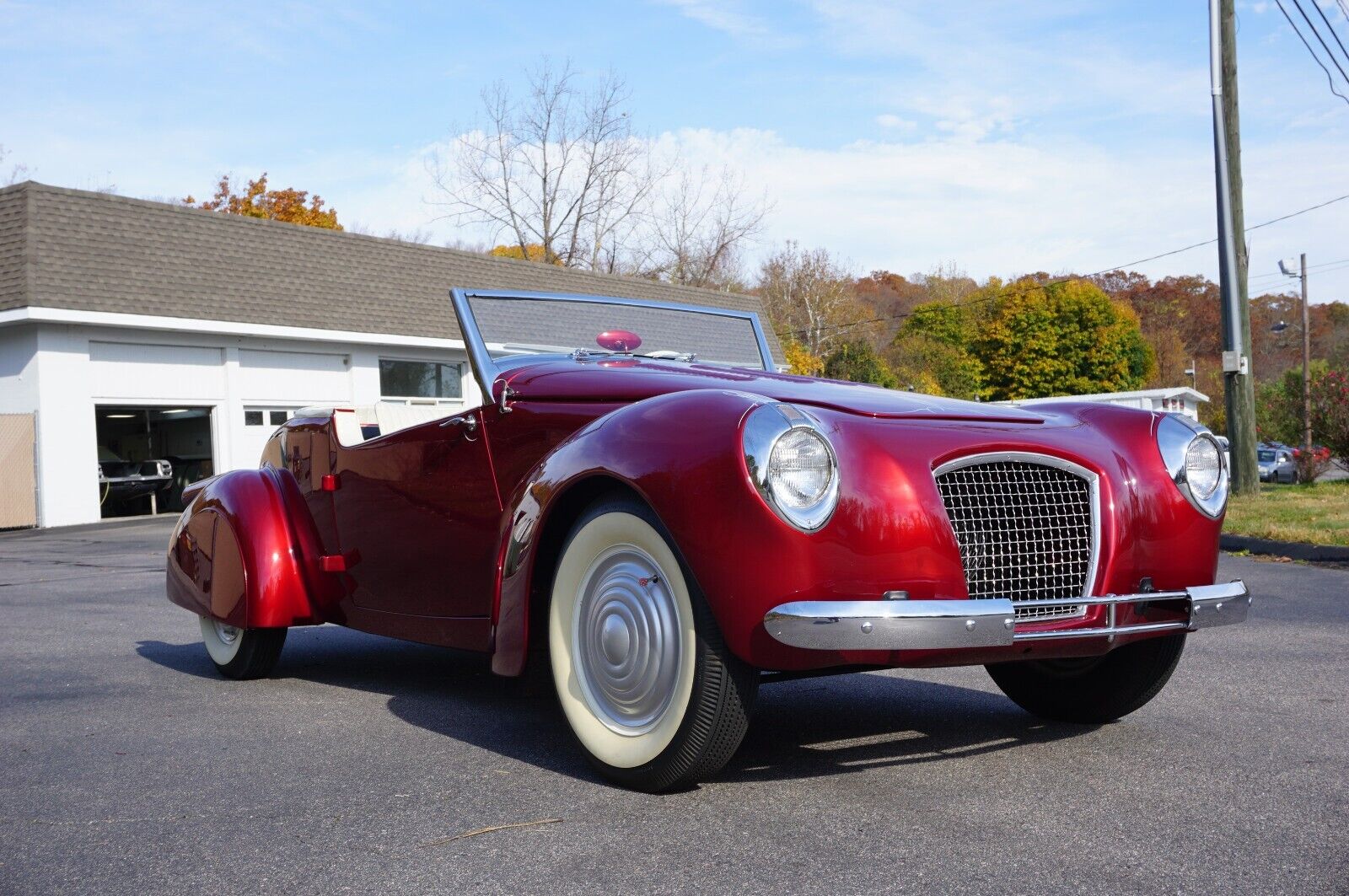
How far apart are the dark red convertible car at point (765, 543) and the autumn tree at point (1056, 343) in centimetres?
5915

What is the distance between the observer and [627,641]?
3094mm

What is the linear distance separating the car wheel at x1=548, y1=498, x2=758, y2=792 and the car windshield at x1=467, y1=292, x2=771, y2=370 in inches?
59.6

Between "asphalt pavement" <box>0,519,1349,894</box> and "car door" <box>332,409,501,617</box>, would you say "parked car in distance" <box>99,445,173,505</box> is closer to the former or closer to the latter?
"asphalt pavement" <box>0,519,1349,894</box>

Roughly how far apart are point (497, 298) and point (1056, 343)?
5912cm

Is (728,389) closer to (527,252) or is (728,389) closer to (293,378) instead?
(293,378)

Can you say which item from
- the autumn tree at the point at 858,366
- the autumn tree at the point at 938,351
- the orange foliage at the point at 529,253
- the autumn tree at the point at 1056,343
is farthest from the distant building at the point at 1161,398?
the orange foliage at the point at 529,253

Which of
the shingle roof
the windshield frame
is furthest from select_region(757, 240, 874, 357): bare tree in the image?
the windshield frame

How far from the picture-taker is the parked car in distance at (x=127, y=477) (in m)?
20.2

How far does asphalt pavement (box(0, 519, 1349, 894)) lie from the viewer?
2.48m

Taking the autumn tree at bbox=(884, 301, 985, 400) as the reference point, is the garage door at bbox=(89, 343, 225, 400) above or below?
below

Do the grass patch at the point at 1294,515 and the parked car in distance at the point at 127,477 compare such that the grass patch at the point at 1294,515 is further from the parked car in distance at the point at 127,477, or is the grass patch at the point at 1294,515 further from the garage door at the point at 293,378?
the parked car in distance at the point at 127,477

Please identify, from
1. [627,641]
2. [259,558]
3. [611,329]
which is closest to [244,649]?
[259,558]

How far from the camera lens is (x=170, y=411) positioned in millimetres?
20969

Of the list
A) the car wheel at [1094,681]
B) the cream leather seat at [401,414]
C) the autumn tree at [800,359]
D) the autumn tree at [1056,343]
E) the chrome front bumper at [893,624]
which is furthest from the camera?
the autumn tree at [1056,343]
